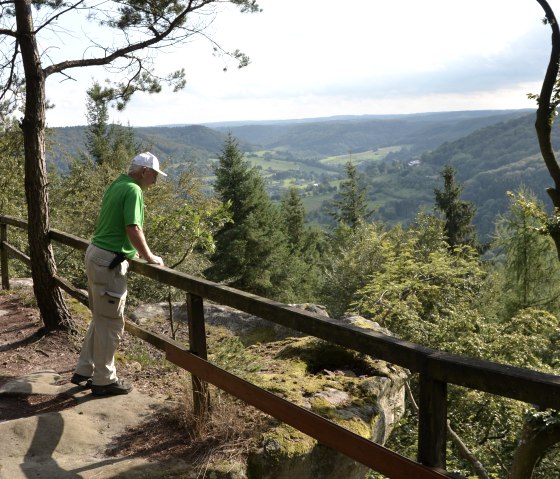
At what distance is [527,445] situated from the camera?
9.29 m

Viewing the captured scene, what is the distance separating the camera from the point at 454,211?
4400 centimetres

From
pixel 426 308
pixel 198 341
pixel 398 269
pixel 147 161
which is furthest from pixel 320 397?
pixel 398 269

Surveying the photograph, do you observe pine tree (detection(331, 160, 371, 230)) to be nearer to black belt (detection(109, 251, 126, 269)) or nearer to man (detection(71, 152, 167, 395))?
man (detection(71, 152, 167, 395))

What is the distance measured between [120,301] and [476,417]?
10.2 metres

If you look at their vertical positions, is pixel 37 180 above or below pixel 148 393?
above

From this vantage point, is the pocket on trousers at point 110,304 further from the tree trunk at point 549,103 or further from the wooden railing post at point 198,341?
the tree trunk at point 549,103

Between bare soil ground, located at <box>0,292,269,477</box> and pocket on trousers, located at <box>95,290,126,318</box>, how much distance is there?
31.1 inches

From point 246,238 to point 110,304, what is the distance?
32.1 m

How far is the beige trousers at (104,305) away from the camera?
15.8 ft

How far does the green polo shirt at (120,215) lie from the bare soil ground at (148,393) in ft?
4.07

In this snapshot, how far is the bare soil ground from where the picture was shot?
396cm

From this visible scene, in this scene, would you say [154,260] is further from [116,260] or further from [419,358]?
[419,358]

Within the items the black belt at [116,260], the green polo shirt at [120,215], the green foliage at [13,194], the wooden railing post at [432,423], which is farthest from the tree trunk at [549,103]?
the green foliage at [13,194]

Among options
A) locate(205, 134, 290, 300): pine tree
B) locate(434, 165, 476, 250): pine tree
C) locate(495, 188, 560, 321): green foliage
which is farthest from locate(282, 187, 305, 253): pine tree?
locate(495, 188, 560, 321): green foliage
